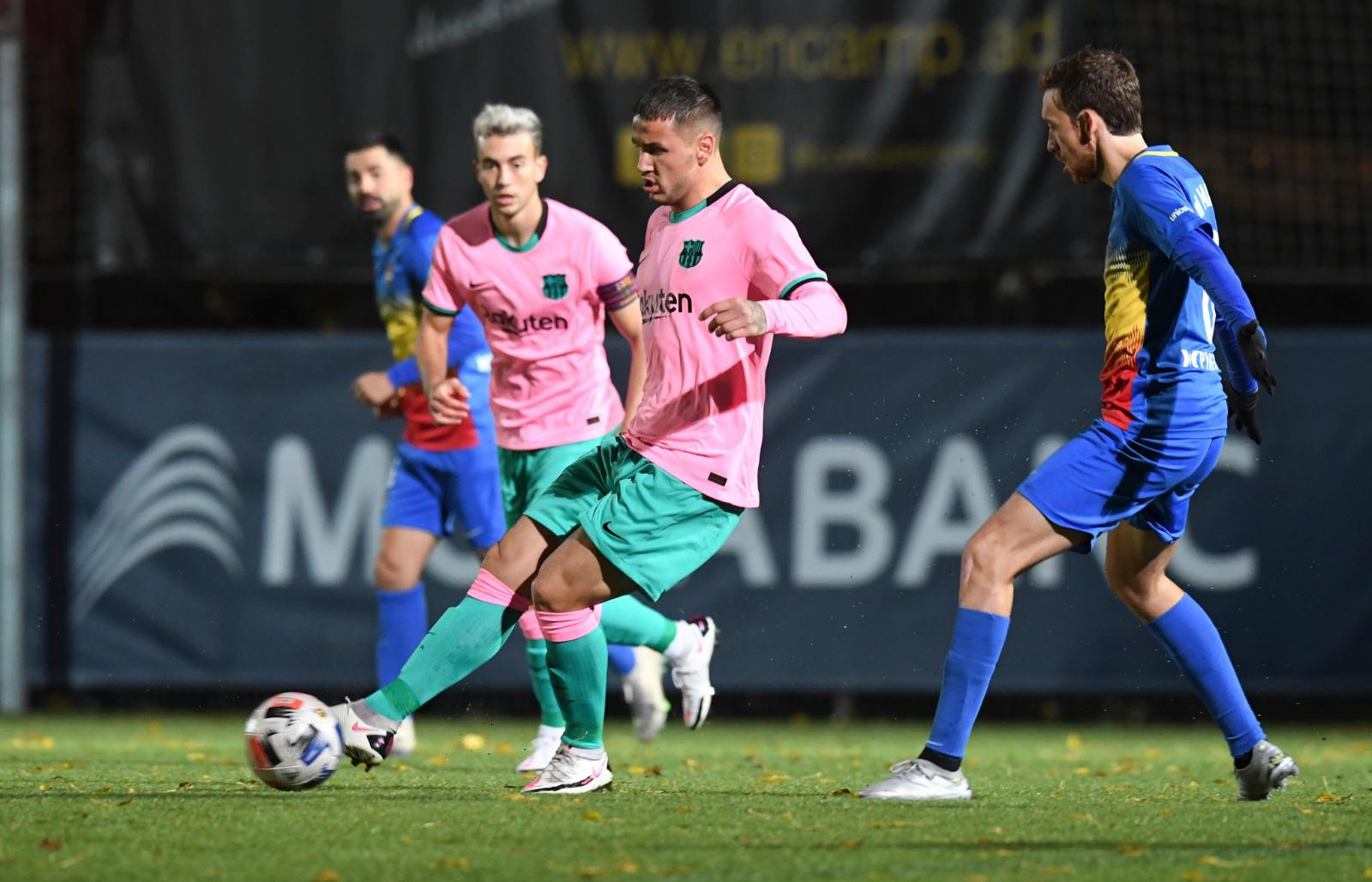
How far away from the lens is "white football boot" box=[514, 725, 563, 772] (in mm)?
7566

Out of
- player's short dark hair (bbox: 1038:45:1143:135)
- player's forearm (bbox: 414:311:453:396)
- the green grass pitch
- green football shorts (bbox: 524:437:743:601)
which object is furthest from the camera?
player's forearm (bbox: 414:311:453:396)

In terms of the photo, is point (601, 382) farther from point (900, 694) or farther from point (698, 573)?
point (900, 694)

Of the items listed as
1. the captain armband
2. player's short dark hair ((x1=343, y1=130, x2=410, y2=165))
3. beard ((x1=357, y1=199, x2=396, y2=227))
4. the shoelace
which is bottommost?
the shoelace

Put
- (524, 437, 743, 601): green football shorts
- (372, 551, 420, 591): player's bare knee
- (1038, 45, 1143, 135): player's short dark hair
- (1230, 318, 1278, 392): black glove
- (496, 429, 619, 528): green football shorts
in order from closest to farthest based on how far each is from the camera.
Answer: (1230, 318, 1278, 392): black glove
(524, 437, 743, 601): green football shorts
(1038, 45, 1143, 135): player's short dark hair
(496, 429, 619, 528): green football shorts
(372, 551, 420, 591): player's bare knee

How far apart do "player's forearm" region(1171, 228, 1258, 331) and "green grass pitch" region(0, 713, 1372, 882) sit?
143cm

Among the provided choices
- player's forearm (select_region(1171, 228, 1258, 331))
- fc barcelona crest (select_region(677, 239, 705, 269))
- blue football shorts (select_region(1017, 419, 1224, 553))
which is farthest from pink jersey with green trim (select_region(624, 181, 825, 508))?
player's forearm (select_region(1171, 228, 1258, 331))

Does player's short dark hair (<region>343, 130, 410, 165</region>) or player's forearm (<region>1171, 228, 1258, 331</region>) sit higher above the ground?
player's short dark hair (<region>343, 130, 410, 165</region>)

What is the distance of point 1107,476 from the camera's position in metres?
6.06

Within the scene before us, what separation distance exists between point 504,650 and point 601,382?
12.5 ft

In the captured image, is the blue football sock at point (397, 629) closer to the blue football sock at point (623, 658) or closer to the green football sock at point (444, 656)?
the blue football sock at point (623, 658)

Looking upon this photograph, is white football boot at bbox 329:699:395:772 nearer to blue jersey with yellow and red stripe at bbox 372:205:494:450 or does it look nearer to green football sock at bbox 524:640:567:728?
green football sock at bbox 524:640:567:728

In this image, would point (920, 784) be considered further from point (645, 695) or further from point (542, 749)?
point (645, 695)

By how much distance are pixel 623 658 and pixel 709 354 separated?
2.57 meters

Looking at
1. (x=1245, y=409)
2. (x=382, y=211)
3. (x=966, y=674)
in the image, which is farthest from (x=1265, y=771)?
(x=382, y=211)
